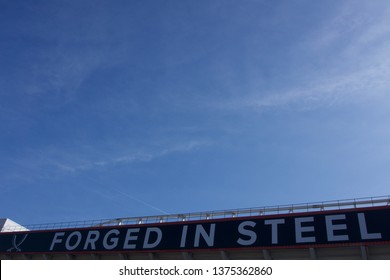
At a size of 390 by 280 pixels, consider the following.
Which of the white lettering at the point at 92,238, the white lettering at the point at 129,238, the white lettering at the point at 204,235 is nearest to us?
the white lettering at the point at 204,235

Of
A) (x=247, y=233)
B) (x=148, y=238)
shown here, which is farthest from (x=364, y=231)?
(x=148, y=238)

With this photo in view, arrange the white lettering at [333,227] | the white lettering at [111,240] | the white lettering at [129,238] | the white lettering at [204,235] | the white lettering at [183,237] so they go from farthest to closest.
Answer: the white lettering at [111,240] → the white lettering at [129,238] → the white lettering at [183,237] → the white lettering at [204,235] → the white lettering at [333,227]

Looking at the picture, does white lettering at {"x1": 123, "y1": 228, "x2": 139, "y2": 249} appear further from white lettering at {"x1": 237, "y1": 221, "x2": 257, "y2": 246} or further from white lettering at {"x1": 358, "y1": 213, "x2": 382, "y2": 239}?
white lettering at {"x1": 358, "y1": 213, "x2": 382, "y2": 239}

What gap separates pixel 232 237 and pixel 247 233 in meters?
1.20

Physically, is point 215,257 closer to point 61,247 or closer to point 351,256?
point 351,256

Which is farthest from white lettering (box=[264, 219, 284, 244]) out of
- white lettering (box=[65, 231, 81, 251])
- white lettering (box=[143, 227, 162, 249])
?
white lettering (box=[65, 231, 81, 251])

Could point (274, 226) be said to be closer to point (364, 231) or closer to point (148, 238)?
point (364, 231)

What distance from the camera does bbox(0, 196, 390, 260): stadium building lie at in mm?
22922

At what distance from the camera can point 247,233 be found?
85.7ft

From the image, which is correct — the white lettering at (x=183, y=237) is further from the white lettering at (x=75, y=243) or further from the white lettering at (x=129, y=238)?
the white lettering at (x=75, y=243)

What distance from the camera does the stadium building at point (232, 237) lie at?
2292 cm

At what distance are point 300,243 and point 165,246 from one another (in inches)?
424

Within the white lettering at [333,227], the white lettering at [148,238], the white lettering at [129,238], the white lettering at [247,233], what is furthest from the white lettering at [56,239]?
the white lettering at [333,227]

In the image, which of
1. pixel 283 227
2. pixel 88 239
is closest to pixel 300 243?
pixel 283 227
